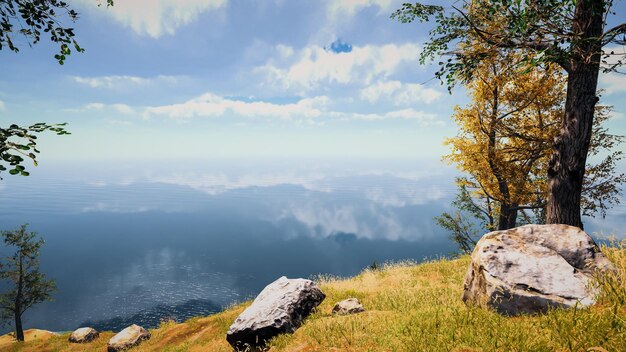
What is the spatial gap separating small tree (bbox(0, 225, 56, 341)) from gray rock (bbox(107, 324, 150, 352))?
2539 centimetres

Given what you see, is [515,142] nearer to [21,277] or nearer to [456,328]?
[456,328]

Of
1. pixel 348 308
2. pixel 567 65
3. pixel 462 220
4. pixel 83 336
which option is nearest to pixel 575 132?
pixel 567 65

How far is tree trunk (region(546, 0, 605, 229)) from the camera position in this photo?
7.59 meters

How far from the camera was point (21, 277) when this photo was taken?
1475 inches

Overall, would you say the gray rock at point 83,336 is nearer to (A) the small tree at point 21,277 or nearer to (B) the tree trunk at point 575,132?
(A) the small tree at point 21,277

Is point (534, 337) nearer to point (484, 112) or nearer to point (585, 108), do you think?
point (585, 108)

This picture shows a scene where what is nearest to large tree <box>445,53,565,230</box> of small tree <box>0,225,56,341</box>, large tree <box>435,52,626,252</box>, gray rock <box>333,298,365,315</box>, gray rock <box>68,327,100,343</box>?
large tree <box>435,52,626,252</box>

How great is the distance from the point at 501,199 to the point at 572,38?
44.8 ft

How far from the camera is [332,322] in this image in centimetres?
733

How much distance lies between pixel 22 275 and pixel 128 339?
3079cm

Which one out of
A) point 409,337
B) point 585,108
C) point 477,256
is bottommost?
point 409,337

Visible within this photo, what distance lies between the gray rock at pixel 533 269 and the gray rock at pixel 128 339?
859 inches

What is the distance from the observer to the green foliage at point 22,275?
36.2m

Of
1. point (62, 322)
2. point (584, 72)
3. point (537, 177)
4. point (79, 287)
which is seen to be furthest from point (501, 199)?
point (79, 287)
